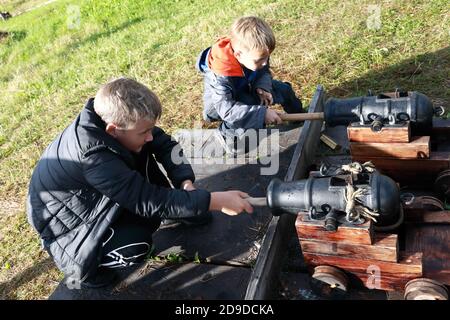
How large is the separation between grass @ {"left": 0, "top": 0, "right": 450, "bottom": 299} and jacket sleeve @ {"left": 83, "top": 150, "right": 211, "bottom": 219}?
0.96 metres

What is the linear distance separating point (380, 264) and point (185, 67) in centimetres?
380

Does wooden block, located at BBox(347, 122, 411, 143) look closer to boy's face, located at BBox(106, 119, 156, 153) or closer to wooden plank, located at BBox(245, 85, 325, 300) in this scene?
wooden plank, located at BBox(245, 85, 325, 300)

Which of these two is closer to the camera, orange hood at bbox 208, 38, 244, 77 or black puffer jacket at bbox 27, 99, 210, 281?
black puffer jacket at bbox 27, 99, 210, 281

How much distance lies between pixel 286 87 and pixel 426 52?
4.75 ft

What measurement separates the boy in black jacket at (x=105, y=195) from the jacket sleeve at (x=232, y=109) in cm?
82

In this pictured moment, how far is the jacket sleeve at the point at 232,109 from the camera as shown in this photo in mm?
3238

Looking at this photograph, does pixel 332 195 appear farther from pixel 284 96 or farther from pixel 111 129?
pixel 284 96

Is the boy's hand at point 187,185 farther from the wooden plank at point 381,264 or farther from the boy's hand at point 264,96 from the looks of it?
the boy's hand at point 264,96

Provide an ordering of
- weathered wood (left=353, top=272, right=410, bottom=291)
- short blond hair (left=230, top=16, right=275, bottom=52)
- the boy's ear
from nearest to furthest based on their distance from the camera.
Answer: weathered wood (left=353, top=272, right=410, bottom=291) → the boy's ear → short blond hair (left=230, top=16, right=275, bottom=52)

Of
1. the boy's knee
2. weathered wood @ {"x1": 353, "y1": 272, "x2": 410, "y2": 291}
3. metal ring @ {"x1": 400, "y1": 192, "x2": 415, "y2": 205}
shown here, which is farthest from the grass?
weathered wood @ {"x1": 353, "y1": 272, "x2": 410, "y2": 291}

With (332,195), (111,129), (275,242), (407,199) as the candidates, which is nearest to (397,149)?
(407,199)

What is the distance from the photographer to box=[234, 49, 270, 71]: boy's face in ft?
10.3

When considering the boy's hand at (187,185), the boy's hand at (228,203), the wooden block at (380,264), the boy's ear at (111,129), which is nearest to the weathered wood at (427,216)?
the wooden block at (380,264)

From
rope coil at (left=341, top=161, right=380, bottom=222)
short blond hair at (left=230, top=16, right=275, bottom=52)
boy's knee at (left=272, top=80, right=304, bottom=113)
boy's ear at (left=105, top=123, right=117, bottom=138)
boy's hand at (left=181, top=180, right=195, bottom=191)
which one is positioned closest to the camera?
rope coil at (left=341, top=161, right=380, bottom=222)
